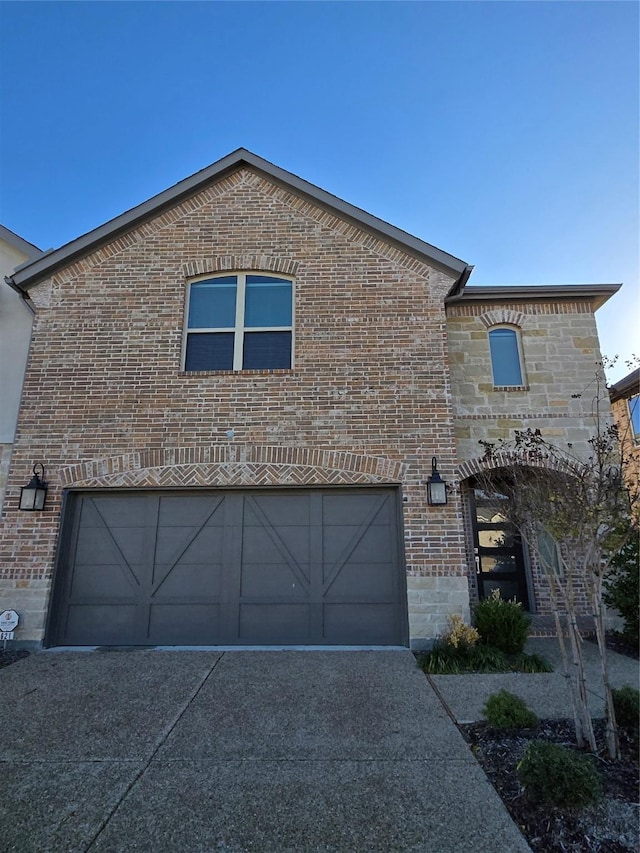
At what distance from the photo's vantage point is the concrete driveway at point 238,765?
109 inches

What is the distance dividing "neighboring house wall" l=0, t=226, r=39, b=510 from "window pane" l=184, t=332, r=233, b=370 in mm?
3013

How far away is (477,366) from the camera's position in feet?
28.6

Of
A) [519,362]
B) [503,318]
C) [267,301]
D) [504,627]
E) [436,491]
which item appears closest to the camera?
[504,627]

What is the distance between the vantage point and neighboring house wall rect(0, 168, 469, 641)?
7059 millimetres

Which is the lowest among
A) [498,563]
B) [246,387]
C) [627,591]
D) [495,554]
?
[627,591]

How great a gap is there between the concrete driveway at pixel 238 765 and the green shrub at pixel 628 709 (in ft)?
4.49

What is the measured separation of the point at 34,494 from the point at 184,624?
2964mm

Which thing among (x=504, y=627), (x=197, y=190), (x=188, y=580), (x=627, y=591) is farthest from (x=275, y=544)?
(x=197, y=190)

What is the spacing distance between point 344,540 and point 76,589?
13.5 ft

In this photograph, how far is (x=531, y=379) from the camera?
868 centimetres

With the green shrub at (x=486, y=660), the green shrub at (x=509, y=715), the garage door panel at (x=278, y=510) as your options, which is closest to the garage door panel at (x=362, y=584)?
the garage door panel at (x=278, y=510)

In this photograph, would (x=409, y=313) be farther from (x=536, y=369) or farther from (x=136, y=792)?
(x=136, y=792)

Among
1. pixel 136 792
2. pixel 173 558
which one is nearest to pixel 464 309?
pixel 173 558

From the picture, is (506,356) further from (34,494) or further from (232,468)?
(34,494)
